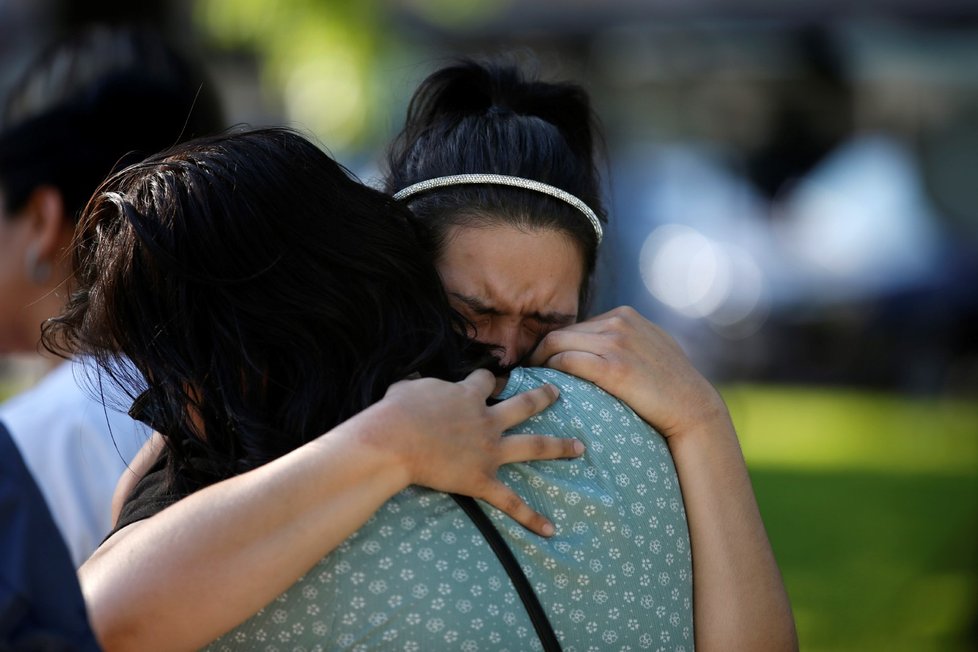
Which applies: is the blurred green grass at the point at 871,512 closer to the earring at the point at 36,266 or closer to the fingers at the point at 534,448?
the earring at the point at 36,266

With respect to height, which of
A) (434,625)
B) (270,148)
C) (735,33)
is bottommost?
(735,33)

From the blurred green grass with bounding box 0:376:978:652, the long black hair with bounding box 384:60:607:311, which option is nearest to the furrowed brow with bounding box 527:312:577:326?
the long black hair with bounding box 384:60:607:311

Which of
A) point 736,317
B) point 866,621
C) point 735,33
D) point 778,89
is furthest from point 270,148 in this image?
point 778,89

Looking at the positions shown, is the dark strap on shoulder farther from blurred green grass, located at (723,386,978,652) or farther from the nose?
blurred green grass, located at (723,386,978,652)

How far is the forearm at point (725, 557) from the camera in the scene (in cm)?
185

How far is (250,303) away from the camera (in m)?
1.66

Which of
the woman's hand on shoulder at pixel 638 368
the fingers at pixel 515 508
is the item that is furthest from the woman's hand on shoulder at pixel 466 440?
the woman's hand on shoulder at pixel 638 368

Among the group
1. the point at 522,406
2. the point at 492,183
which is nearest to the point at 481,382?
the point at 522,406

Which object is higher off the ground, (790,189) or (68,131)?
(68,131)

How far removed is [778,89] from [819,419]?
6.49 meters

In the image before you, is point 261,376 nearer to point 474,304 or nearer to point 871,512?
point 474,304

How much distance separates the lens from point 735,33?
14773 millimetres

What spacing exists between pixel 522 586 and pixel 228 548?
15.1 inches

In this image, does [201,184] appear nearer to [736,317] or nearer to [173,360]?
[173,360]
